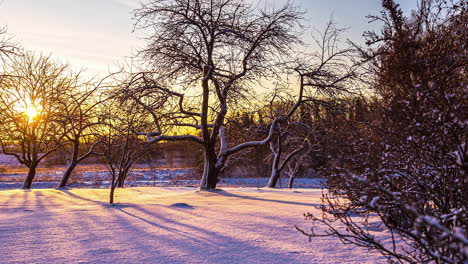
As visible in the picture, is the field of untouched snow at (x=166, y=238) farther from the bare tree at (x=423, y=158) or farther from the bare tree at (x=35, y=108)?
the bare tree at (x=35, y=108)

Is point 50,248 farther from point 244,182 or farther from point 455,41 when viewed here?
point 244,182

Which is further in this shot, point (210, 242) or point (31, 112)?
point (31, 112)

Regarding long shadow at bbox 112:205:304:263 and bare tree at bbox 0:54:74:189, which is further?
bare tree at bbox 0:54:74:189

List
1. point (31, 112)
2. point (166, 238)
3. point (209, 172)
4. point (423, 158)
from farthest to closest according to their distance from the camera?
point (31, 112) → point (209, 172) → point (166, 238) → point (423, 158)

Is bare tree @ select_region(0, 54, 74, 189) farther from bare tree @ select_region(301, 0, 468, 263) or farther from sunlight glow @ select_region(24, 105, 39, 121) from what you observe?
bare tree @ select_region(301, 0, 468, 263)

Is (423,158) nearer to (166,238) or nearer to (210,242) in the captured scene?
(210,242)

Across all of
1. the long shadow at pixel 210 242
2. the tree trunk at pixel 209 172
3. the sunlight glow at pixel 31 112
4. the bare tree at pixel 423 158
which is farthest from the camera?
the sunlight glow at pixel 31 112

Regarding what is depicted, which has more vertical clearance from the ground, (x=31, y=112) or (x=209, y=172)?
(x=31, y=112)

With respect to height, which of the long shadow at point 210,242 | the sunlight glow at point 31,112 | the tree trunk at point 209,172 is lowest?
the long shadow at point 210,242

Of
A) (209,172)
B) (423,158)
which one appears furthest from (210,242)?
(209,172)

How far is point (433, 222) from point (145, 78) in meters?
11.5

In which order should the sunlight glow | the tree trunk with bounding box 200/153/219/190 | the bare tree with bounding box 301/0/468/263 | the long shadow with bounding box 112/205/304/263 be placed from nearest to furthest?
1. the bare tree with bounding box 301/0/468/263
2. the long shadow with bounding box 112/205/304/263
3. the tree trunk with bounding box 200/153/219/190
4. the sunlight glow

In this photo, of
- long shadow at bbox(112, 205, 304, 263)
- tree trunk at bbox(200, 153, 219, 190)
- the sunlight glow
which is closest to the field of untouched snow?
long shadow at bbox(112, 205, 304, 263)

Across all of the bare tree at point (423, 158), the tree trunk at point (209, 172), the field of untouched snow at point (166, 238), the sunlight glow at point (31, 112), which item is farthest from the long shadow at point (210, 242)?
the sunlight glow at point (31, 112)
